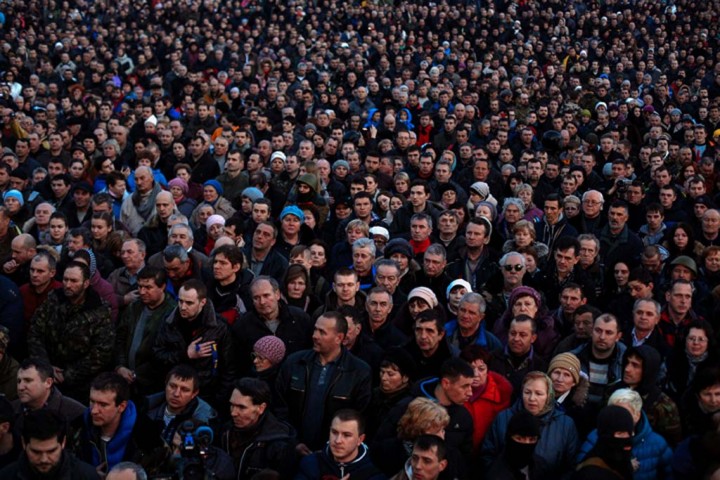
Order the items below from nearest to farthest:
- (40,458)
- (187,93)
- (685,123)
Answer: (40,458)
(685,123)
(187,93)

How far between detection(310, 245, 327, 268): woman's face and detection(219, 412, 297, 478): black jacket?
281 centimetres

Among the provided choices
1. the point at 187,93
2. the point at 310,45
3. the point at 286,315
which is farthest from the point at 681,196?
the point at 310,45

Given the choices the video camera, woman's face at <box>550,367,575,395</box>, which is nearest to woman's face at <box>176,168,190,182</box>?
the video camera

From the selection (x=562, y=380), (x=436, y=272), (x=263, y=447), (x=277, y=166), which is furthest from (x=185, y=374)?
(x=277, y=166)

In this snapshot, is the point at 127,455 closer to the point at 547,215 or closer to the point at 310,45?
the point at 547,215

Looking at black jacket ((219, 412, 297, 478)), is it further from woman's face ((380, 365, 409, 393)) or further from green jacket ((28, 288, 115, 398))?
green jacket ((28, 288, 115, 398))

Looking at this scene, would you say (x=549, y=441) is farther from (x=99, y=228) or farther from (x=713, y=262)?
(x=99, y=228)

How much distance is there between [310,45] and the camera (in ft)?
66.6

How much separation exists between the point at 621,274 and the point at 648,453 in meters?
3.08

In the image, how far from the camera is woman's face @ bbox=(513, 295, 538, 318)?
5.82m

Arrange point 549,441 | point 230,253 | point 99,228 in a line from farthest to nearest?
point 99,228 < point 230,253 < point 549,441

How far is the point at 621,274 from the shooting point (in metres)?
7.08

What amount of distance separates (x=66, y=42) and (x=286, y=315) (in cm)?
1517

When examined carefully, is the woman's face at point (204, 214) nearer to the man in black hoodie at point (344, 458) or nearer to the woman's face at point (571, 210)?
the woman's face at point (571, 210)
